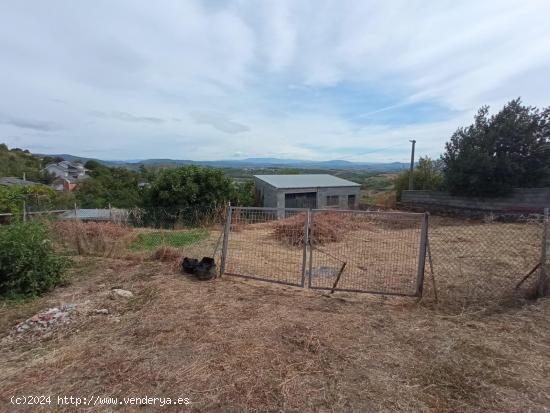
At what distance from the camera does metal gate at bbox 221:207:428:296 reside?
5426 mm

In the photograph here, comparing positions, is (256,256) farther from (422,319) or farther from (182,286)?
(422,319)

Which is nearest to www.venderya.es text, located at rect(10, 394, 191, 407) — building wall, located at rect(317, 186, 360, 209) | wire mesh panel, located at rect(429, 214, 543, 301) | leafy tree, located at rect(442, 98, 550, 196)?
wire mesh panel, located at rect(429, 214, 543, 301)

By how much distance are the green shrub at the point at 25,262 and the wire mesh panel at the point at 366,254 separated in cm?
449

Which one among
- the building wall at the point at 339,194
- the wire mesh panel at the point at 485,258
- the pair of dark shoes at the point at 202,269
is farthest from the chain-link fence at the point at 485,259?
the building wall at the point at 339,194

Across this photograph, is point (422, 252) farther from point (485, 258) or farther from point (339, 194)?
point (339, 194)

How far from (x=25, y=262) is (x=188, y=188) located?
13.4 metres

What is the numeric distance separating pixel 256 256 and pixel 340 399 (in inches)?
219

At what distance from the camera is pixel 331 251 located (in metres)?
8.85

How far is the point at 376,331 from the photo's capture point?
12.2 feet

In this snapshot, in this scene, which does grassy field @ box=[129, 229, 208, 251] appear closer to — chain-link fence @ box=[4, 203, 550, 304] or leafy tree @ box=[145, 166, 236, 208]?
chain-link fence @ box=[4, 203, 550, 304]

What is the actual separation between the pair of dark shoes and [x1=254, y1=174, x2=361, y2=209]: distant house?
17016 millimetres

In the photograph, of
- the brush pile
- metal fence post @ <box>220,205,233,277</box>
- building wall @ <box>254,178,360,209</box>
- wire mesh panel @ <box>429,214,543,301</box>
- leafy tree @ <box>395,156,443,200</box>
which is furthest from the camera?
building wall @ <box>254,178,360,209</box>

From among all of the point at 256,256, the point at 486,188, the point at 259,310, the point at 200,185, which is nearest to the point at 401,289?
the point at 259,310

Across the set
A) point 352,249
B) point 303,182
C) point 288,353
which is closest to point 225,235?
point 288,353
